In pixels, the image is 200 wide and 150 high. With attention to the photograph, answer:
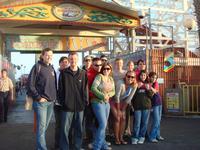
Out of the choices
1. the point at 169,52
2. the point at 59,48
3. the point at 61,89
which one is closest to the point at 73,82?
the point at 61,89

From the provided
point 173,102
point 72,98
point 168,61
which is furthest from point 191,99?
point 72,98

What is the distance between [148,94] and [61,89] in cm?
228

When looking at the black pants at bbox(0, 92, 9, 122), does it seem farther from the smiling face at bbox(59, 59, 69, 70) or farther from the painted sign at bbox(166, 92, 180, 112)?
the painted sign at bbox(166, 92, 180, 112)

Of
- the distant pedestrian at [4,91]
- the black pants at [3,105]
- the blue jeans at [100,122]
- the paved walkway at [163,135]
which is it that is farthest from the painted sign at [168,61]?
the blue jeans at [100,122]

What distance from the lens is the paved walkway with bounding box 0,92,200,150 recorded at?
27.3ft

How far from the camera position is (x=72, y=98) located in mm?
7398

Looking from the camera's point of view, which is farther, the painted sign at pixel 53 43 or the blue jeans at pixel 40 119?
the painted sign at pixel 53 43

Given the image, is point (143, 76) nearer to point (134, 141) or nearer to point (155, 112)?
point (155, 112)

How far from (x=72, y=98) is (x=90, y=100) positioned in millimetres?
511

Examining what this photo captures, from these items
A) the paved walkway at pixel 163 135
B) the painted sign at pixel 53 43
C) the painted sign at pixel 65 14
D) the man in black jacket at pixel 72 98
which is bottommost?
the paved walkway at pixel 163 135

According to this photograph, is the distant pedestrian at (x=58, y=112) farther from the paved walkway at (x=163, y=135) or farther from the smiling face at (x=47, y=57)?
the smiling face at (x=47, y=57)

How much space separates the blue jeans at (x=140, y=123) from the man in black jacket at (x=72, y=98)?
1609 mm

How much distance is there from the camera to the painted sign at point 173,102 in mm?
14344

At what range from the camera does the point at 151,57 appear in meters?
15.0
